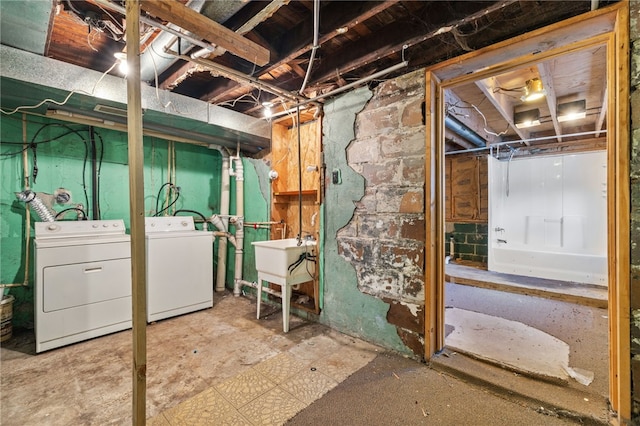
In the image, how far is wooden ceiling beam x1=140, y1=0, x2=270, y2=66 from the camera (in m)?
1.15

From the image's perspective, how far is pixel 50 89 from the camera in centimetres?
190

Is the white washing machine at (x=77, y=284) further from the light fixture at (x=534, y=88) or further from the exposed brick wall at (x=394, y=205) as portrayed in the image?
the light fixture at (x=534, y=88)

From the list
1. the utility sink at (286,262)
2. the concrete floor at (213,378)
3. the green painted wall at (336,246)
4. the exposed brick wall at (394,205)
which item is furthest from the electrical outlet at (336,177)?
the concrete floor at (213,378)

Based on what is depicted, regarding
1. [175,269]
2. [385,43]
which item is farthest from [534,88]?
[175,269]

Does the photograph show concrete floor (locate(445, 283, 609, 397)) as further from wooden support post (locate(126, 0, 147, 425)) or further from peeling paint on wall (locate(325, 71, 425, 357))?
wooden support post (locate(126, 0, 147, 425))

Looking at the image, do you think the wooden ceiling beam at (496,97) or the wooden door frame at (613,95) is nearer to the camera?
the wooden door frame at (613,95)

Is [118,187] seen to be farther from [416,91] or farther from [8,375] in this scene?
[416,91]

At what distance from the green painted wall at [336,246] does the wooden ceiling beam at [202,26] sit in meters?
0.85

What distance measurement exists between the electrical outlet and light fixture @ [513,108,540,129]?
250 centimetres

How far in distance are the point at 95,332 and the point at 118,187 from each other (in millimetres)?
1488

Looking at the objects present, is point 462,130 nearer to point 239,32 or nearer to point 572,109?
point 572,109

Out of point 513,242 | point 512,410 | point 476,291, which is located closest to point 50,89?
point 512,410

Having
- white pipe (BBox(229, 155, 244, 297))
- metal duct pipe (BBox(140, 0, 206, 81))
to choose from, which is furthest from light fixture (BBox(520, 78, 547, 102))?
white pipe (BBox(229, 155, 244, 297))

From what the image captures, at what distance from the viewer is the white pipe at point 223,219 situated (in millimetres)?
3499
